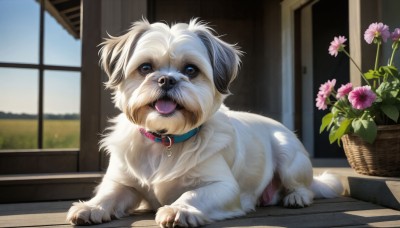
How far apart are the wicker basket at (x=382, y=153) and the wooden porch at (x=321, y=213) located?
108 millimetres

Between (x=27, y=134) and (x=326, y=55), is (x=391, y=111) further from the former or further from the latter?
(x=326, y=55)

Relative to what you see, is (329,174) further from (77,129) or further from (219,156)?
(77,129)

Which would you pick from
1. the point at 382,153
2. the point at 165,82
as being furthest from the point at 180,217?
the point at 382,153

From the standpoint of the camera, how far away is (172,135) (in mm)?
2025

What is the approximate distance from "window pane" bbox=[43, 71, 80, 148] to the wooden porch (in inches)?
53.4

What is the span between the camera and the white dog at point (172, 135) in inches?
72.2

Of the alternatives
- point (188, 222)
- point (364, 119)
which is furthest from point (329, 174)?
point (188, 222)

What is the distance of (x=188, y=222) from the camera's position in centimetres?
171

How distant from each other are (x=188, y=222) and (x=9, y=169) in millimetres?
2293

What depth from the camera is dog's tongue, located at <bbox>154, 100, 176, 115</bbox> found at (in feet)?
6.02

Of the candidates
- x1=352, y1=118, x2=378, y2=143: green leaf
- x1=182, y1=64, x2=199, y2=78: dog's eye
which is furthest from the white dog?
x1=352, y1=118, x2=378, y2=143: green leaf

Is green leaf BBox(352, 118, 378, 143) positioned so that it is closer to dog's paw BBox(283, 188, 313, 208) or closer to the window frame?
dog's paw BBox(283, 188, 313, 208)

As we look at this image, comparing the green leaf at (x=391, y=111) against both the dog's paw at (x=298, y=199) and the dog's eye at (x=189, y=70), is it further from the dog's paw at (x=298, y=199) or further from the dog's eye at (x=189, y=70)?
the dog's eye at (x=189, y=70)

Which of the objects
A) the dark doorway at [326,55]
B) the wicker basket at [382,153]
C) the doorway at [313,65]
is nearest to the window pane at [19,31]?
the wicker basket at [382,153]
